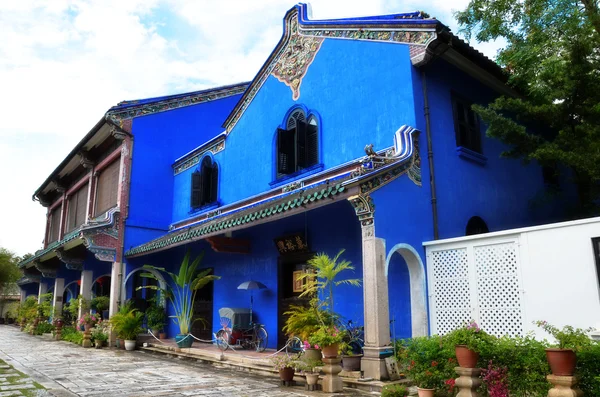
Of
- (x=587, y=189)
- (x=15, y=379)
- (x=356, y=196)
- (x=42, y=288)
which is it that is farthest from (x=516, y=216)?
(x=42, y=288)

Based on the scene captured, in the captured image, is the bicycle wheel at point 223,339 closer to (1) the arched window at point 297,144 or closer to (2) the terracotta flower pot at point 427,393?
(1) the arched window at point 297,144

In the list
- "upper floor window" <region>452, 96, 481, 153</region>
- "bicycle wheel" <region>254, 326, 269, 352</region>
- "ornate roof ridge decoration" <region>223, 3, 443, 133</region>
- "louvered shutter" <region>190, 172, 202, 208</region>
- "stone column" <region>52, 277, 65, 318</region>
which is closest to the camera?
"ornate roof ridge decoration" <region>223, 3, 443, 133</region>

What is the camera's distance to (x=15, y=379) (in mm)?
8289

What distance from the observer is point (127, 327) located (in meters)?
13.9

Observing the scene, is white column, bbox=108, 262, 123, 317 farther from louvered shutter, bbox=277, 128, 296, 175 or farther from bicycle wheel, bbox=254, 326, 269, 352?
louvered shutter, bbox=277, 128, 296, 175

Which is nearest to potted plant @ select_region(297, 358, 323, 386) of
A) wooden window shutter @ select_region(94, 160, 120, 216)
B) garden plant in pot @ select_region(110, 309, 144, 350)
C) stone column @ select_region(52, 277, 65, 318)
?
garden plant in pot @ select_region(110, 309, 144, 350)

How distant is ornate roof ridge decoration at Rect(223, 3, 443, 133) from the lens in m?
9.26

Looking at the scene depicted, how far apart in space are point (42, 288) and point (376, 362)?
2330cm

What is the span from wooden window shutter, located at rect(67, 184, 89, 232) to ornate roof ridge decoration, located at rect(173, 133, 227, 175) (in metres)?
5.15

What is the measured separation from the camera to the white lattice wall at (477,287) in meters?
7.36

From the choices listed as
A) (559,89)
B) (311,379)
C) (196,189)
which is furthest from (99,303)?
(559,89)

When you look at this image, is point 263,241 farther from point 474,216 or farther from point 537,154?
point 537,154

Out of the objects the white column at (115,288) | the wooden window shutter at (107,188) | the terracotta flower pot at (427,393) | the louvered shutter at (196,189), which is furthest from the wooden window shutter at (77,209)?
the terracotta flower pot at (427,393)

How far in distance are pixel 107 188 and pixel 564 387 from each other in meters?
16.0
